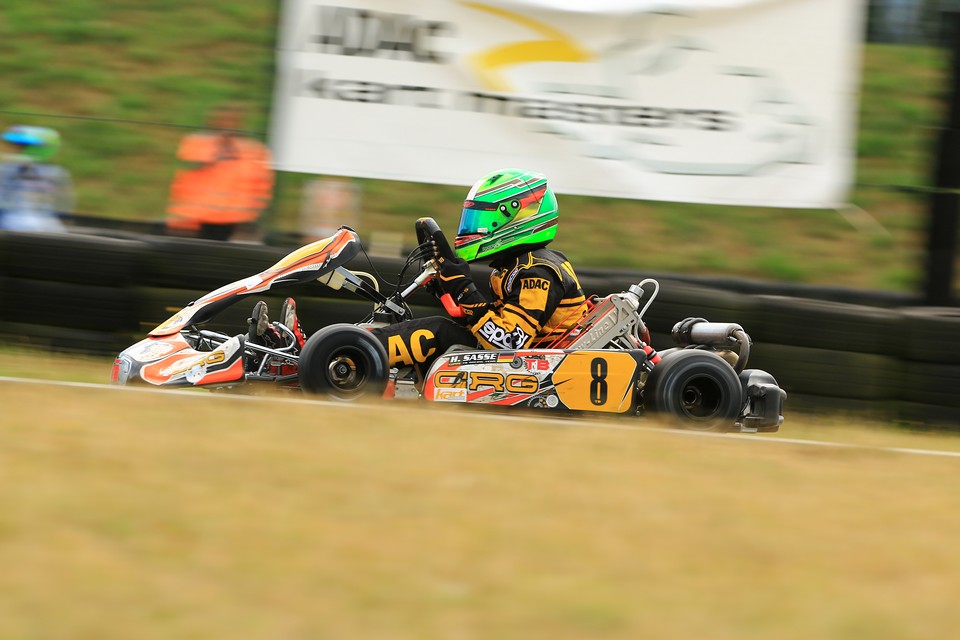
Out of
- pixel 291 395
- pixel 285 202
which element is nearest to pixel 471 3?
pixel 285 202

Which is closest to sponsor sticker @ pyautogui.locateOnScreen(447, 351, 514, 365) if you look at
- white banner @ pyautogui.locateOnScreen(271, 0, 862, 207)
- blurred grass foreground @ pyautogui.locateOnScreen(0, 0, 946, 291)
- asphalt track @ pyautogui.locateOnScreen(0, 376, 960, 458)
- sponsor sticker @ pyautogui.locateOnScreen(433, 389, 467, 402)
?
sponsor sticker @ pyautogui.locateOnScreen(433, 389, 467, 402)

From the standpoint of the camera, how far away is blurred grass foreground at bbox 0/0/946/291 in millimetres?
10922

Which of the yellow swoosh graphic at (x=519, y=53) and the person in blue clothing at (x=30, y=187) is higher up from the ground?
the yellow swoosh graphic at (x=519, y=53)

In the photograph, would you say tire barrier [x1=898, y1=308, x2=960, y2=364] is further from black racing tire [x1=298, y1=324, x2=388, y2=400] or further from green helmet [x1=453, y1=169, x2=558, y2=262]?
black racing tire [x1=298, y1=324, x2=388, y2=400]

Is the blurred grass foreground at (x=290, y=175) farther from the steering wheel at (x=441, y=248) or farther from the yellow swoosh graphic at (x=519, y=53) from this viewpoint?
the steering wheel at (x=441, y=248)

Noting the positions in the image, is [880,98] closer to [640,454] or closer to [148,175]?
[148,175]

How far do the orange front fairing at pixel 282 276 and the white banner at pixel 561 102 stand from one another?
2.10 metres

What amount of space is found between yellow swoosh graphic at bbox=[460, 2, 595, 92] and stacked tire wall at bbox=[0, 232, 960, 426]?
5.29 ft

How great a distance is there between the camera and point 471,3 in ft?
27.7

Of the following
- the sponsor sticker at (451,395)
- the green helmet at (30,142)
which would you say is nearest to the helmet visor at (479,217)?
the sponsor sticker at (451,395)

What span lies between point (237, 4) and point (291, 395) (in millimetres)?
9020

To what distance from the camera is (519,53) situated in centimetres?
841

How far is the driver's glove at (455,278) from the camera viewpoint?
6270 millimetres

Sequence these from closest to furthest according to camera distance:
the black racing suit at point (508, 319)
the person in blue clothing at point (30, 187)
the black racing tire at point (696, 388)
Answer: the black racing tire at point (696, 388)
the black racing suit at point (508, 319)
the person in blue clothing at point (30, 187)
